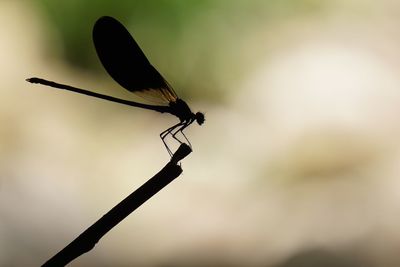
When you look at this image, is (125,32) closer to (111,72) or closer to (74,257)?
(111,72)

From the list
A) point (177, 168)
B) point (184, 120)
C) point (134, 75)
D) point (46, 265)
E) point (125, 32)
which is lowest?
→ point (46, 265)

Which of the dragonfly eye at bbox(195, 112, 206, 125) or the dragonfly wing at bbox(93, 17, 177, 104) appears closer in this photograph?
the dragonfly wing at bbox(93, 17, 177, 104)

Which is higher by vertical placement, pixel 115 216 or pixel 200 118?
pixel 200 118

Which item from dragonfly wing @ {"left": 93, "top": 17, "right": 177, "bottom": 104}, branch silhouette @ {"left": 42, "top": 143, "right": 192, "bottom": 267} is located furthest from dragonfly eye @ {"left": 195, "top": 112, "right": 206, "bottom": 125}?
branch silhouette @ {"left": 42, "top": 143, "right": 192, "bottom": 267}

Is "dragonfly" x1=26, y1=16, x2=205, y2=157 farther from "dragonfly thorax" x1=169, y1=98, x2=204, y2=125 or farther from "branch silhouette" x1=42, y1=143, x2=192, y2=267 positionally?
"branch silhouette" x1=42, y1=143, x2=192, y2=267

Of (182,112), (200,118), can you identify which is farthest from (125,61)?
(200,118)

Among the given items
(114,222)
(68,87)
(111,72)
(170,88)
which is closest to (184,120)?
(170,88)

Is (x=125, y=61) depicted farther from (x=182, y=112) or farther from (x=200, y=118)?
(x=200, y=118)
